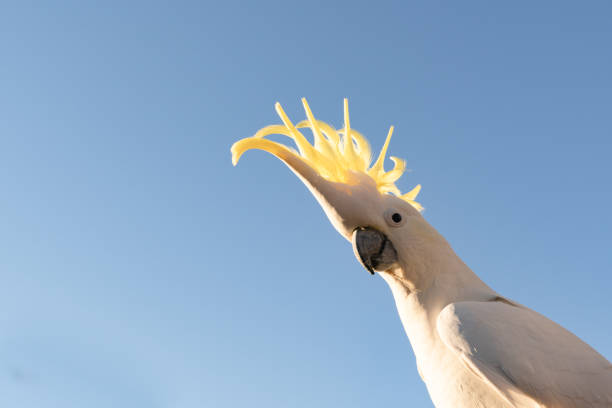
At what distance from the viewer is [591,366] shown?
316 centimetres

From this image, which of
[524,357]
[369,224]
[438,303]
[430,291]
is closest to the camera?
[524,357]

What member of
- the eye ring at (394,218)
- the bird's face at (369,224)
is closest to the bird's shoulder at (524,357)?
the bird's face at (369,224)

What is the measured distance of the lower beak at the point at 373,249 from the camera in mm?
3869

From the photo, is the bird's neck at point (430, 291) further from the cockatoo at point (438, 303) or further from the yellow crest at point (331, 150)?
the yellow crest at point (331, 150)

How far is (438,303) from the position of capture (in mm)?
3736

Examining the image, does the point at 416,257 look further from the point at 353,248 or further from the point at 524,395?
the point at 524,395

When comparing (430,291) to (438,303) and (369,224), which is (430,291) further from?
(369,224)

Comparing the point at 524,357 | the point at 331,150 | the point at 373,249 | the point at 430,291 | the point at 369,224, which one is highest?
the point at 331,150

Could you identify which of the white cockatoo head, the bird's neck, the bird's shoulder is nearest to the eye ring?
the white cockatoo head

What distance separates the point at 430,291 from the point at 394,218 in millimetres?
631

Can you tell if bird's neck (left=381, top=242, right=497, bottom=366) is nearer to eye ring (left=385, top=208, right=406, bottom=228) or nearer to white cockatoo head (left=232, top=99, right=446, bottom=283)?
white cockatoo head (left=232, top=99, right=446, bottom=283)

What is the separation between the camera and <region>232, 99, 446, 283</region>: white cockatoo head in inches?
155

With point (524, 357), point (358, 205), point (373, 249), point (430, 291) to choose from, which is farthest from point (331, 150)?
point (524, 357)

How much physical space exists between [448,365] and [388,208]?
4.21 feet
